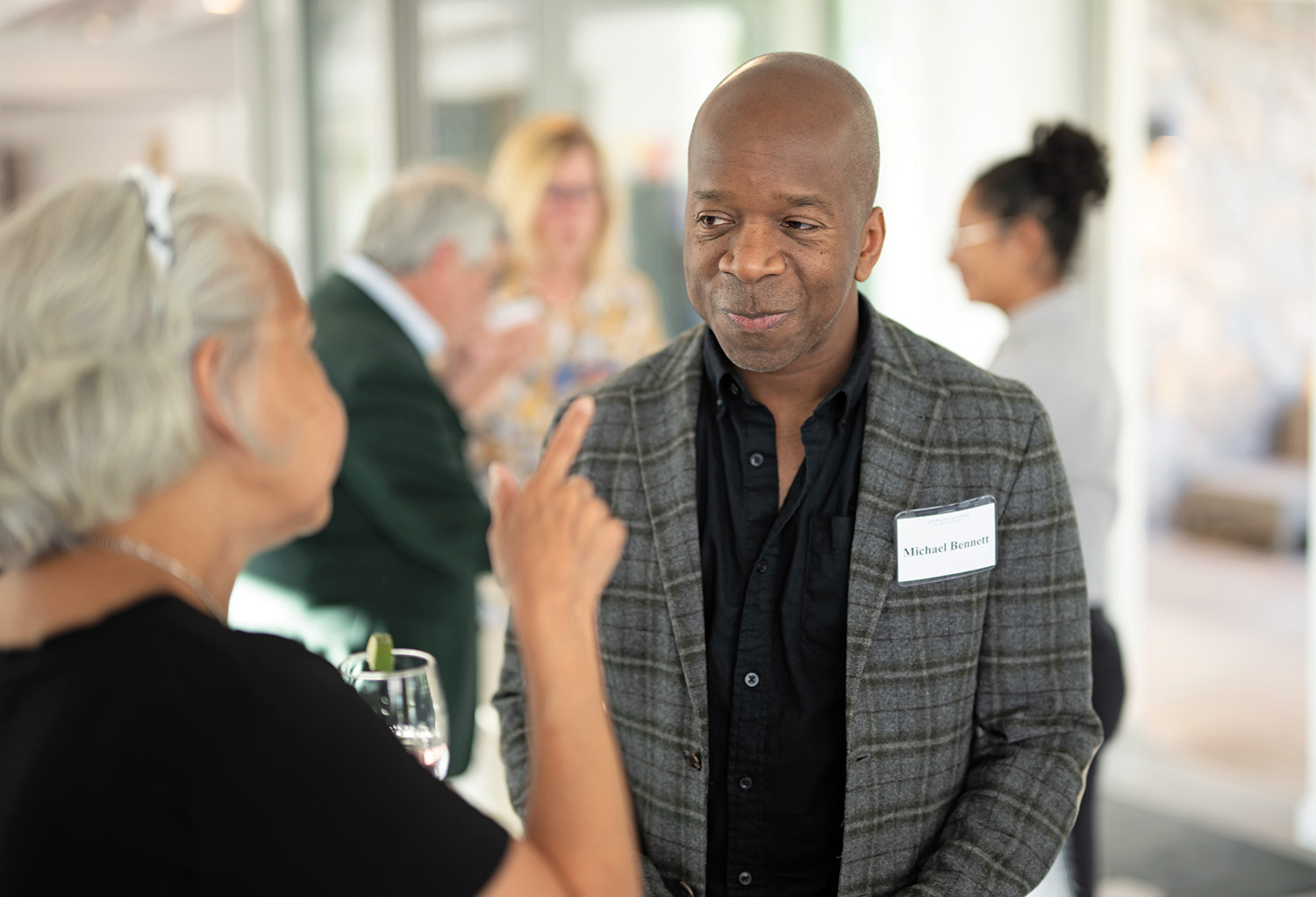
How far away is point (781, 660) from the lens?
1.30m

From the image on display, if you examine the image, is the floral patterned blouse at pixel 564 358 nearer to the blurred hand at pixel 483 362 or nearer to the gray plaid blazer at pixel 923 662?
the blurred hand at pixel 483 362

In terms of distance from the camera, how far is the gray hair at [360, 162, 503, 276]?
2.62 metres

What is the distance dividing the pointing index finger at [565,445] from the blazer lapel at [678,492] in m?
0.27

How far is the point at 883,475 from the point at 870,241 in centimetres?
27

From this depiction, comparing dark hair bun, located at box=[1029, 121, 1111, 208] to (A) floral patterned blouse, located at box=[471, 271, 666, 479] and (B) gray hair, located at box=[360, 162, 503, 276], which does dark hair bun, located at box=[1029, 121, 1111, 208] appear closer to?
(B) gray hair, located at box=[360, 162, 503, 276]

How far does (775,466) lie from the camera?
52.8 inches

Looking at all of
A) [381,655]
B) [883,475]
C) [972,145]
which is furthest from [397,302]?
[972,145]

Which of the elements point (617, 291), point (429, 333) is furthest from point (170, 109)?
point (429, 333)

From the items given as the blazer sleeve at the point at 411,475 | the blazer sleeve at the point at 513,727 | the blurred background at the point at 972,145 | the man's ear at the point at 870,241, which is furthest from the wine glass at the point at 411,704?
the blurred background at the point at 972,145

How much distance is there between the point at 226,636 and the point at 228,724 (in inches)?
2.9

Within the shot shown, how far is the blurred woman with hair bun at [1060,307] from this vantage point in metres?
2.24

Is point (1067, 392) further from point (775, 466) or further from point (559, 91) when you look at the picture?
point (559, 91)

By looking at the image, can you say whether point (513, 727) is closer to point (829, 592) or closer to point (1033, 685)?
point (829, 592)

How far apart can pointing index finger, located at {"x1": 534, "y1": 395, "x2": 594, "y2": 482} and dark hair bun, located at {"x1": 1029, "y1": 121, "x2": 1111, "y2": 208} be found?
166 centimetres
